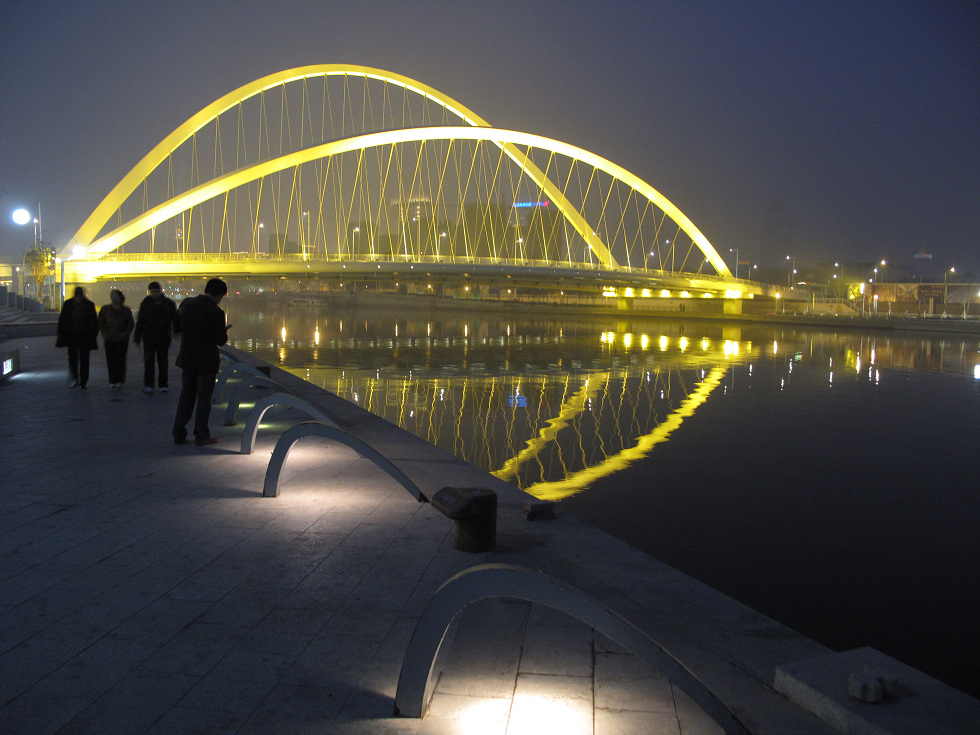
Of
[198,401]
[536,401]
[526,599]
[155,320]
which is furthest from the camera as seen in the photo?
[536,401]

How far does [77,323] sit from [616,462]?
25.2 feet

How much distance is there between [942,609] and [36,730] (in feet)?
14.7

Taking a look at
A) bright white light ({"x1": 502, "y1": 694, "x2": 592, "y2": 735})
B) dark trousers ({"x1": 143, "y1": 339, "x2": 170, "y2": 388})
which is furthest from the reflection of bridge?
bright white light ({"x1": 502, "y1": 694, "x2": 592, "y2": 735})

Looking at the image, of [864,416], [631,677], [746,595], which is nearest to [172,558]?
[631,677]

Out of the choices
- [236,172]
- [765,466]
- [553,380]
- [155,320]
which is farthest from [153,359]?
[236,172]

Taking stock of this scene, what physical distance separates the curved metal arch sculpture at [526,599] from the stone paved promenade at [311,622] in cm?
18

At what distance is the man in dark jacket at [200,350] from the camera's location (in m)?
6.96

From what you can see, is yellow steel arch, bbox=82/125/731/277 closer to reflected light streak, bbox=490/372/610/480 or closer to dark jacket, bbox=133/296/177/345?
reflected light streak, bbox=490/372/610/480

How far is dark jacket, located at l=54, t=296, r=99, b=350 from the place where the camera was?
1034cm

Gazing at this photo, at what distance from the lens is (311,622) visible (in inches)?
131

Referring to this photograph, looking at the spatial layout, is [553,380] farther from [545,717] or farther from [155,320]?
[545,717]

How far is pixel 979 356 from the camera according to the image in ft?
85.2

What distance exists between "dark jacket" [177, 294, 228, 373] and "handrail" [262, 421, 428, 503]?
6.64 ft

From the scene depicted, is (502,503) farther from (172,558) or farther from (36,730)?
(36,730)
